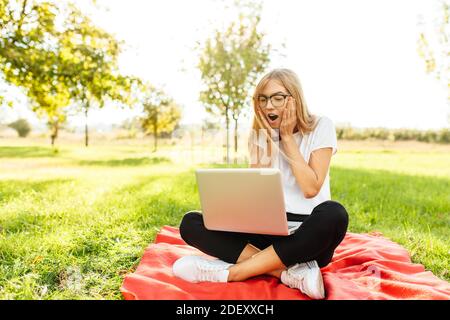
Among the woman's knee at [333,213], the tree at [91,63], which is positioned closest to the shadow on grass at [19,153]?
the tree at [91,63]

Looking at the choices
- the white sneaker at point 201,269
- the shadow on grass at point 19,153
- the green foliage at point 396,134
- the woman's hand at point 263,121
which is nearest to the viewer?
the white sneaker at point 201,269

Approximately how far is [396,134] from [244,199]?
21.2 m

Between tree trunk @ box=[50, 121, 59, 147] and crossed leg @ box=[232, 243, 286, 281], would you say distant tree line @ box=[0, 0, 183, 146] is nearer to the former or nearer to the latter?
crossed leg @ box=[232, 243, 286, 281]

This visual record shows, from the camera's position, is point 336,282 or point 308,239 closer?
point 308,239

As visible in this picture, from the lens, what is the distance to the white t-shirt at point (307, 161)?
8.24ft

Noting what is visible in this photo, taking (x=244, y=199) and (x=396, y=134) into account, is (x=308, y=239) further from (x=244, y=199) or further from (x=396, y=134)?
(x=396, y=134)

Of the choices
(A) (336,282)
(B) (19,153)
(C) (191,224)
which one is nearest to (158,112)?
(B) (19,153)

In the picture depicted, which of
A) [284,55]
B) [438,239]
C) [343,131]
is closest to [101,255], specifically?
[438,239]

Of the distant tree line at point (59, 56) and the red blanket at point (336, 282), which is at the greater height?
the distant tree line at point (59, 56)

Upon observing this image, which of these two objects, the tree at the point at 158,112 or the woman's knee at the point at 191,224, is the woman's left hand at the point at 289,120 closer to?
the woman's knee at the point at 191,224

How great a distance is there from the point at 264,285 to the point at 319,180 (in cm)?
68

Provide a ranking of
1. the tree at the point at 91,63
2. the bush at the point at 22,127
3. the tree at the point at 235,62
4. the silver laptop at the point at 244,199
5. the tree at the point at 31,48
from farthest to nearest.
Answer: the bush at the point at 22,127
the tree at the point at 235,62
the tree at the point at 91,63
the tree at the point at 31,48
the silver laptop at the point at 244,199

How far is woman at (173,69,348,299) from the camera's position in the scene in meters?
2.31

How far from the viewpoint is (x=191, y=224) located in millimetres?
2717
